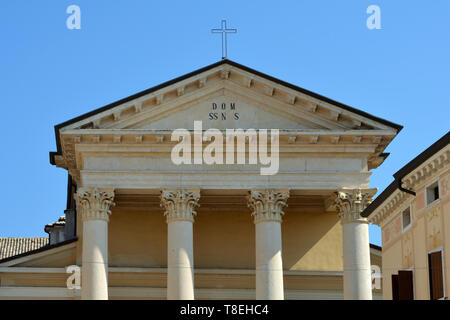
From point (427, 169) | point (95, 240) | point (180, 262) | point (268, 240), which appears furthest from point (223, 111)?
point (427, 169)

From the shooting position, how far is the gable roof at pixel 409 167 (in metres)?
35.5

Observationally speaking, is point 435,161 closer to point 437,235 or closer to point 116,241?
point 437,235

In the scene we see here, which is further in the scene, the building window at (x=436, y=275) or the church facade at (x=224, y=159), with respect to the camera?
the church facade at (x=224, y=159)

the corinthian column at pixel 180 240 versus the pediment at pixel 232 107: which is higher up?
the pediment at pixel 232 107

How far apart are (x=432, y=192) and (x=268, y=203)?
11.7 meters

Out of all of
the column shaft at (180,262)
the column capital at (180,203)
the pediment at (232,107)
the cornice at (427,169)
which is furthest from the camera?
the pediment at (232,107)

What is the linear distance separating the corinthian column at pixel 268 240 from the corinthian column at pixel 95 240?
5.86 meters

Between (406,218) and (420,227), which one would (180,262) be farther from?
(420,227)

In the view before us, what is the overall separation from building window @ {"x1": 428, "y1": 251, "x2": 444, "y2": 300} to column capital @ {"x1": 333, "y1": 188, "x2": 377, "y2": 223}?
11030 millimetres

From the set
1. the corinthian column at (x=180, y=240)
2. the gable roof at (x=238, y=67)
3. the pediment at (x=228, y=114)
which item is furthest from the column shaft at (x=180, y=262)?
the gable roof at (x=238, y=67)

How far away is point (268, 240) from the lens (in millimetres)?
48031

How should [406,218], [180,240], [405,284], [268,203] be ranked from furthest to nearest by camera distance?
[268,203] < [180,240] < [406,218] < [405,284]

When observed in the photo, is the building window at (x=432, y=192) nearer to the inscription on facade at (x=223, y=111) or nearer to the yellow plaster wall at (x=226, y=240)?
the inscription on facade at (x=223, y=111)
